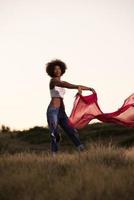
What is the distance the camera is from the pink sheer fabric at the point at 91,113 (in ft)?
52.5

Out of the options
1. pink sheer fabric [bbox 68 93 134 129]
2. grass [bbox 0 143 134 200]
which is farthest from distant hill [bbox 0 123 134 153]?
grass [bbox 0 143 134 200]

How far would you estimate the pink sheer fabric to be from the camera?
1602 cm

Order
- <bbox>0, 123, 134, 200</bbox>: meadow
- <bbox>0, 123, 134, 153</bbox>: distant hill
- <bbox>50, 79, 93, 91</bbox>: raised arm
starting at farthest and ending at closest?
<bbox>0, 123, 134, 153</bbox>: distant hill, <bbox>50, 79, 93, 91</bbox>: raised arm, <bbox>0, 123, 134, 200</bbox>: meadow

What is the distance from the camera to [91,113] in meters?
16.1

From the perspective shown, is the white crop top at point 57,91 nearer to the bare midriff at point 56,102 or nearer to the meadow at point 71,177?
the bare midriff at point 56,102

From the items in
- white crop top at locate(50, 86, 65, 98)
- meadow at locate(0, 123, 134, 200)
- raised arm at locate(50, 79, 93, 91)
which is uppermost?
raised arm at locate(50, 79, 93, 91)

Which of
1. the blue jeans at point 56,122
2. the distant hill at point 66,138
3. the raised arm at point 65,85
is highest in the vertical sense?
the raised arm at point 65,85

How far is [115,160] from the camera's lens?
12.8 metres

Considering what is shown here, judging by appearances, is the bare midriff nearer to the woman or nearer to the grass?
the woman

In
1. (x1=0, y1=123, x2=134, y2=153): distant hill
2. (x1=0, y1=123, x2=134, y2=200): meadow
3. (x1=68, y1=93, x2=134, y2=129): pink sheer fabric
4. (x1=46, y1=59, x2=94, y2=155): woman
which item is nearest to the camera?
(x1=0, y1=123, x2=134, y2=200): meadow

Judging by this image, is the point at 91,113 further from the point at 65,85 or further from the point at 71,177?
the point at 71,177

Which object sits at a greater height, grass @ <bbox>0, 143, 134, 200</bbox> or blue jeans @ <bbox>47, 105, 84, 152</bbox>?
blue jeans @ <bbox>47, 105, 84, 152</bbox>

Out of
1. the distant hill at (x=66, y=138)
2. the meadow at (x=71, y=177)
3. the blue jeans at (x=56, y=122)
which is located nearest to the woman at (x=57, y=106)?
the blue jeans at (x=56, y=122)

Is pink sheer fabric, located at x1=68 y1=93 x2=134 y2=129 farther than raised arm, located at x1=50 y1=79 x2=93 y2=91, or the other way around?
pink sheer fabric, located at x1=68 y1=93 x2=134 y2=129
